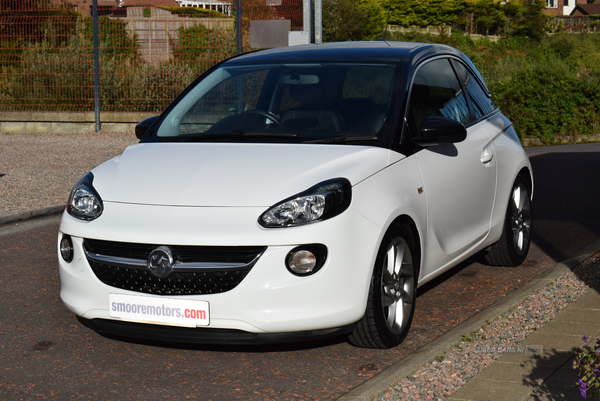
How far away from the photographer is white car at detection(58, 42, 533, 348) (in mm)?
3885

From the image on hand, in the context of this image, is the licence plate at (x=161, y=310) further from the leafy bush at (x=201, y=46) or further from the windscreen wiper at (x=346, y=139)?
the leafy bush at (x=201, y=46)

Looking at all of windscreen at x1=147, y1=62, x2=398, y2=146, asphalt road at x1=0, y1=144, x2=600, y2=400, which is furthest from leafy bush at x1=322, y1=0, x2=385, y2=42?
asphalt road at x1=0, y1=144, x2=600, y2=400

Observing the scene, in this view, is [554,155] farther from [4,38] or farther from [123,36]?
[4,38]

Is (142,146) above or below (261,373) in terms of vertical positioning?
above

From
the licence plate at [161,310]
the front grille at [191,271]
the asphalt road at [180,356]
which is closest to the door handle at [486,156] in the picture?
the asphalt road at [180,356]

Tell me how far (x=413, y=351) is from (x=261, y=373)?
0.90m

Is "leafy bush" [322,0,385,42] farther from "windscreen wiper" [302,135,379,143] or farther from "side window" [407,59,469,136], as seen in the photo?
"windscreen wiper" [302,135,379,143]

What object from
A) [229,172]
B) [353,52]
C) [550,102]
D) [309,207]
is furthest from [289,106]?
[550,102]

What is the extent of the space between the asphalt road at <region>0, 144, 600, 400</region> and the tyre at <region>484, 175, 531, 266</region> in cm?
10

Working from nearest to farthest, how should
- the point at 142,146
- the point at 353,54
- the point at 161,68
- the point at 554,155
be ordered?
the point at 142,146, the point at 353,54, the point at 554,155, the point at 161,68

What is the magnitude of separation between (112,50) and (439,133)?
1433 cm

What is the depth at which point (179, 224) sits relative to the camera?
12.9 ft

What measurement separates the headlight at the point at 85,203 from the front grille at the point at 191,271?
290 mm

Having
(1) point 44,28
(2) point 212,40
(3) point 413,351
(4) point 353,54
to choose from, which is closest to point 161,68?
(2) point 212,40
